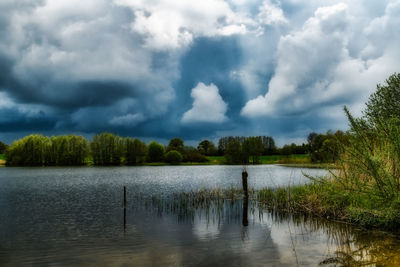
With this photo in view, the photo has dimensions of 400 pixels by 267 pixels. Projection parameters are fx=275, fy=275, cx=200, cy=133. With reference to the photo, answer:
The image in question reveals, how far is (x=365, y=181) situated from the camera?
9500 millimetres

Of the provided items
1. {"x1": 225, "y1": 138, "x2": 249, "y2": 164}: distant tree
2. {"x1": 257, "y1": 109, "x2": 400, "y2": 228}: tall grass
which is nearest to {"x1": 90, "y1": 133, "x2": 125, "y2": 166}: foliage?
{"x1": 225, "y1": 138, "x2": 249, "y2": 164}: distant tree

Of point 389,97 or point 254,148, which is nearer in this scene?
point 389,97

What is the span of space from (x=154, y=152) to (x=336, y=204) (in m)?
111

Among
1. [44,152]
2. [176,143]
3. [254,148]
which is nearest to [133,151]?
[176,143]

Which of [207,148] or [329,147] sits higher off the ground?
[207,148]

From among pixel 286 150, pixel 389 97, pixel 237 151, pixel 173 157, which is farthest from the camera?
pixel 286 150

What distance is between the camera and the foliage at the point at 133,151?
112812 millimetres

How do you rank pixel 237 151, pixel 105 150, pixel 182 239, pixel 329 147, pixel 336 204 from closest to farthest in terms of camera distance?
pixel 182 239 → pixel 336 204 → pixel 329 147 → pixel 237 151 → pixel 105 150

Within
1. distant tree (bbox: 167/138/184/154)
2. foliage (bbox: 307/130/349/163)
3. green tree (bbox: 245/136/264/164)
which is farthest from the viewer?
distant tree (bbox: 167/138/184/154)

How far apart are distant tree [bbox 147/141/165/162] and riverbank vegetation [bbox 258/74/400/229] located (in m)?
101

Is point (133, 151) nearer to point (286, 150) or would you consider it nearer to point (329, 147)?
point (286, 150)

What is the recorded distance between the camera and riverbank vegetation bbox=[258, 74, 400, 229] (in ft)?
29.2

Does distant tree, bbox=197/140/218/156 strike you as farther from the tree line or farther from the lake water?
the lake water

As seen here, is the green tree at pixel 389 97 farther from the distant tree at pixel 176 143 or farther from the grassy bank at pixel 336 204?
the distant tree at pixel 176 143
